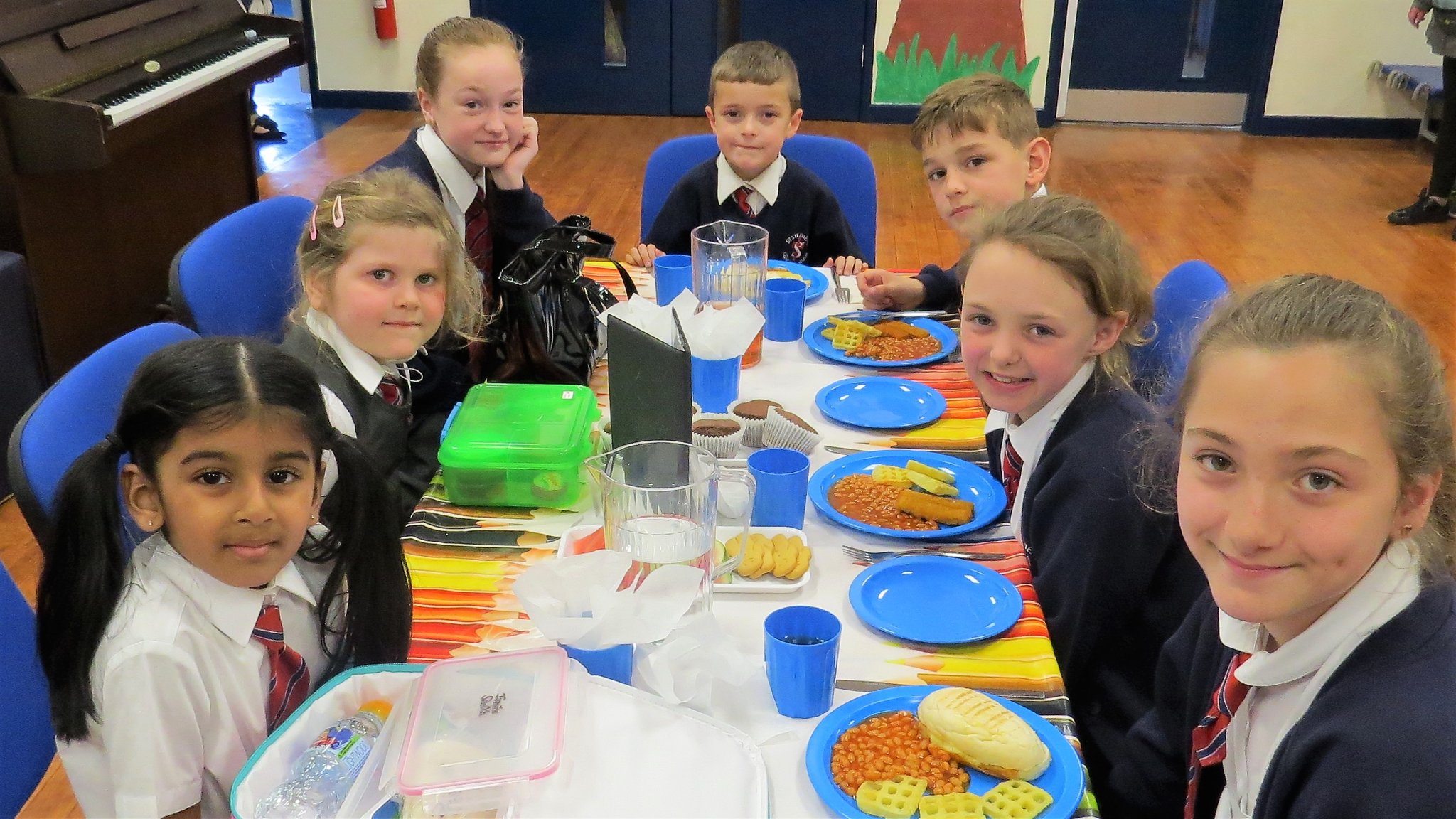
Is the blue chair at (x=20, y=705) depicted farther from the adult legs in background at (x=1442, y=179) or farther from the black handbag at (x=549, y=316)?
the adult legs in background at (x=1442, y=179)

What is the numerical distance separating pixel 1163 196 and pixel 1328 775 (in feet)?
16.1

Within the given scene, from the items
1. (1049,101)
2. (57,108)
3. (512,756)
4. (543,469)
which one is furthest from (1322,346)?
(1049,101)

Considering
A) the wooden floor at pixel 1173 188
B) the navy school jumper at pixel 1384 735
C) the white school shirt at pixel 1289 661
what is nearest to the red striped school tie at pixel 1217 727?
the white school shirt at pixel 1289 661

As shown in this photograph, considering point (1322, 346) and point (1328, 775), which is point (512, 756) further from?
point (1322, 346)

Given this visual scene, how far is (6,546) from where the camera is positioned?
269 cm

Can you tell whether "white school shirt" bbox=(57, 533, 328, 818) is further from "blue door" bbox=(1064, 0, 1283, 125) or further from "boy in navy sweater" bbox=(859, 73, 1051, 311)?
"blue door" bbox=(1064, 0, 1283, 125)

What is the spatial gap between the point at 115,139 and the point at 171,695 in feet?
8.29

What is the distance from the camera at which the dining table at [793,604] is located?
1.14m

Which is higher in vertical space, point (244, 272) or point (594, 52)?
point (244, 272)

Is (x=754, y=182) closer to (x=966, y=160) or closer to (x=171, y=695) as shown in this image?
(x=966, y=160)

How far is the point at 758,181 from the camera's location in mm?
2717

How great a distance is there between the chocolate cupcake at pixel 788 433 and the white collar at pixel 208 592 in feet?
2.42

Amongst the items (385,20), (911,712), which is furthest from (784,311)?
(385,20)

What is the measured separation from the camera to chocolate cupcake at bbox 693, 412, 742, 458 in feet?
5.21
